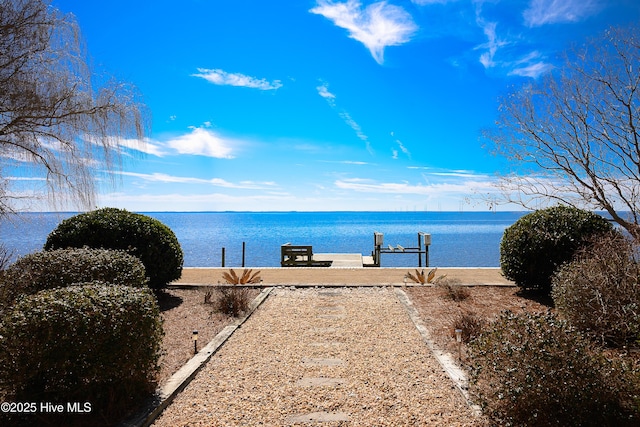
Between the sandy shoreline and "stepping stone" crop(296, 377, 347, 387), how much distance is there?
5.53m

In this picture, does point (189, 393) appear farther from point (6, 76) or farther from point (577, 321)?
point (6, 76)

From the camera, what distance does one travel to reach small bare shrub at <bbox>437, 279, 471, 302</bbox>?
26.9 feet

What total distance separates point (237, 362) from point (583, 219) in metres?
7.16

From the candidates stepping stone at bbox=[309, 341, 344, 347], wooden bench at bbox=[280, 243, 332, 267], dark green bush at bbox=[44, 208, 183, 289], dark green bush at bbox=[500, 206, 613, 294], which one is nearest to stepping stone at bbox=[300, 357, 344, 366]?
stepping stone at bbox=[309, 341, 344, 347]

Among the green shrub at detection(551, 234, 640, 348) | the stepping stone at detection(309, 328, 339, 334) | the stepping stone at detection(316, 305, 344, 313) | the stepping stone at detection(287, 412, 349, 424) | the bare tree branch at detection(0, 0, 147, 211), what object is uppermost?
the bare tree branch at detection(0, 0, 147, 211)

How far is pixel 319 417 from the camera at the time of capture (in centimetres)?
351

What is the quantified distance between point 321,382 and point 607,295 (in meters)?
3.77

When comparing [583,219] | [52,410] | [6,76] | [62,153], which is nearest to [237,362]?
[52,410]

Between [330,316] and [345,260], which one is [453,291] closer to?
[330,316]

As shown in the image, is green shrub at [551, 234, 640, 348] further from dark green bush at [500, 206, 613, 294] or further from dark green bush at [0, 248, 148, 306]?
dark green bush at [0, 248, 148, 306]

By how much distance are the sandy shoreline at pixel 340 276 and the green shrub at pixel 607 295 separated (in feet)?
14.6

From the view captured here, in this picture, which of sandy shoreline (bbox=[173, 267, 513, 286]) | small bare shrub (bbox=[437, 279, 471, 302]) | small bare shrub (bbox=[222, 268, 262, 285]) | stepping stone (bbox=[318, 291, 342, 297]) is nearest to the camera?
small bare shrub (bbox=[437, 279, 471, 302])

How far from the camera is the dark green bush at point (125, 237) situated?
7.61 m

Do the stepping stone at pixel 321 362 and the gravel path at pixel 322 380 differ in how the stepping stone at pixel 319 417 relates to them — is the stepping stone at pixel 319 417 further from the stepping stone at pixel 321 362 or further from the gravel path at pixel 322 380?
the stepping stone at pixel 321 362
